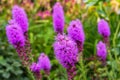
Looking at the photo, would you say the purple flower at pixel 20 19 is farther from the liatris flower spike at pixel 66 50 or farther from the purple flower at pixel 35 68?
the liatris flower spike at pixel 66 50

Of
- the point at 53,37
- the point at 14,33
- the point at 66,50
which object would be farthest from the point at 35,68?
the point at 53,37

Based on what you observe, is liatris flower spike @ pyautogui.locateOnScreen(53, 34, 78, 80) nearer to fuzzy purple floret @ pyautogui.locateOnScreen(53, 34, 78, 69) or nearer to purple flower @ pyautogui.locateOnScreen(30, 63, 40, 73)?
fuzzy purple floret @ pyautogui.locateOnScreen(53, 34, 78, 69)

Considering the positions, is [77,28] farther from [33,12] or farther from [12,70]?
[33,12]

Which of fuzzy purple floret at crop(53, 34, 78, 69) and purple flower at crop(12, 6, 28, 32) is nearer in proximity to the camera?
fuzzy purple floret at crop(53, 34, 78, 69)

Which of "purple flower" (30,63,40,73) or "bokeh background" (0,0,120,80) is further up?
"purple flower" (30,63,40,73)

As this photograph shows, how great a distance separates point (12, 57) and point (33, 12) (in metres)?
1.64

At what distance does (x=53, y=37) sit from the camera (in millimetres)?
4895

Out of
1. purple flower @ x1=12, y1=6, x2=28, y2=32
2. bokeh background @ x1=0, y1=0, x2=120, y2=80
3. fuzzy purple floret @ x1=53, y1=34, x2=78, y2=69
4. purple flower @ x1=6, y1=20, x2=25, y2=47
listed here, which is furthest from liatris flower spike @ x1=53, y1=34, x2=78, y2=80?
bokeh background @ x1=0, y1=0, x2=120, y2=80

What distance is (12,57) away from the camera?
169 inches

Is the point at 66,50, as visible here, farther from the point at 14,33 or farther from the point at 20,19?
the point at 20,19

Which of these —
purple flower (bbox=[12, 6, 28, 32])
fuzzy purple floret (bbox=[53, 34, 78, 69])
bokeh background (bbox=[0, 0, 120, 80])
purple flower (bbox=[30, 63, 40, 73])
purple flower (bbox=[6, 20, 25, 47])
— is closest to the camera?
fuzzy purple floret (bbox=[53, 34, 78, 69])

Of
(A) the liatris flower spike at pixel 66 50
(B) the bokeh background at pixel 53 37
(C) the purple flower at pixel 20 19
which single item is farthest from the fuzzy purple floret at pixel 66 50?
(B) the bokeh background at pixel 53 37

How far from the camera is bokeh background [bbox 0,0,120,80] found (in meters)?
3.95

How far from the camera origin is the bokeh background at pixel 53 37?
3950 millimetres
